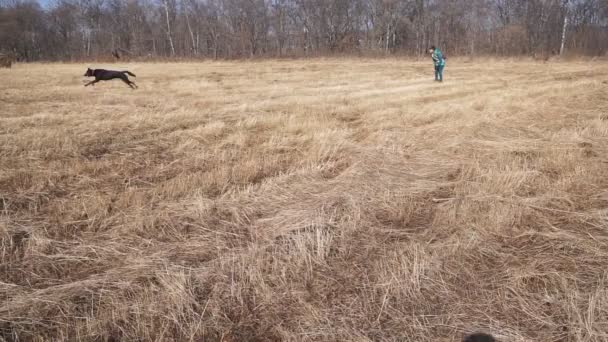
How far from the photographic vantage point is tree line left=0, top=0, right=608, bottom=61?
36406 mm

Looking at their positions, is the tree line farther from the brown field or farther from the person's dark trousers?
the brown field

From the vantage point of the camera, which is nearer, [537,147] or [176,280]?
[176,280]

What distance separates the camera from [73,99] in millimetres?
9469

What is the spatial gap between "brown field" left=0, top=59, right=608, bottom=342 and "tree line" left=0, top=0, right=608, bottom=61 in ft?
113

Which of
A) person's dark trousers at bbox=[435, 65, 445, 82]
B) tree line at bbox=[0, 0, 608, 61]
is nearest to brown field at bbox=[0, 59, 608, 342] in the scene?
person's dark trousers at bbox=[435, 65, 445, 82]

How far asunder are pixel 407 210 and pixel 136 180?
9.47ft

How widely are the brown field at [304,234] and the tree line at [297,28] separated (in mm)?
34501

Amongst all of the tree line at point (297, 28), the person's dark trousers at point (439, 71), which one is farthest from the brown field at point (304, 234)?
the tree line at point (297, 28)

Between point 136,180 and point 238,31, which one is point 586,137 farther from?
point 238,31

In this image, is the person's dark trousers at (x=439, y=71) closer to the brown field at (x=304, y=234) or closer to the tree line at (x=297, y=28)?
the brown field at (x=304, y=234)

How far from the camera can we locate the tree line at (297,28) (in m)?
36.4

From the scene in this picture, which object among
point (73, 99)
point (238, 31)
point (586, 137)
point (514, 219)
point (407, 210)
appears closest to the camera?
point (514, 219)

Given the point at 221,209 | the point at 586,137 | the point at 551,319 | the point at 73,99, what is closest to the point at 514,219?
the point at 551,319

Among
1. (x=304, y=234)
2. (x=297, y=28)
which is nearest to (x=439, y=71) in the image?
(x=304, y=234)
